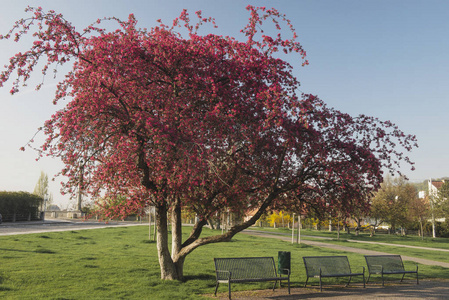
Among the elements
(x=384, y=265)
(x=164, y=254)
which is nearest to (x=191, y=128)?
(x=164, y=254)

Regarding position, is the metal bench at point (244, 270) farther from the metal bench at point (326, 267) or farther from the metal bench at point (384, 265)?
the metal bench at point (384, 265)

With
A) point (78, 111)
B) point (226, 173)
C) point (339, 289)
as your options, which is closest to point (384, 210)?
point (339, 289)

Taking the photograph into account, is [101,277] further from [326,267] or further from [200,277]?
[326,267]

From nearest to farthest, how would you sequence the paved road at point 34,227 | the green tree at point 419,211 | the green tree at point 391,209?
the paved road at point 34,227 → the green tree at point 391,209 → the green tree at point 419,211

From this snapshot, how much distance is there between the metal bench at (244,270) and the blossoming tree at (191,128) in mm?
700

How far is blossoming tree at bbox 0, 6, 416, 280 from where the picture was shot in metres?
8.59

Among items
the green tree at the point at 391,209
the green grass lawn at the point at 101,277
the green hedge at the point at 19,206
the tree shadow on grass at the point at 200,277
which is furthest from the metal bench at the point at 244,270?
the green hedge at the point at 19,206

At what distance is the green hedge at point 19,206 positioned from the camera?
45125mm

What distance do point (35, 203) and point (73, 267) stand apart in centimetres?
4435

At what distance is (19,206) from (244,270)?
150 feet

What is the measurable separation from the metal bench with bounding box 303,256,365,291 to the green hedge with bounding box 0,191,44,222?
4322 centimetres

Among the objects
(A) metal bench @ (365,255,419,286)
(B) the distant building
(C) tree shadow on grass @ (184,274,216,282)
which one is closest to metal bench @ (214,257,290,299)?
(C) tree shadow on grass @ (184,274,216,282)

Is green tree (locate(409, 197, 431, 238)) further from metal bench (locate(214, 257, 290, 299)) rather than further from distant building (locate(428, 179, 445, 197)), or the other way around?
metal bench (locate(214, 257, 290, 299))

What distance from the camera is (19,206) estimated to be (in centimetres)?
4788
